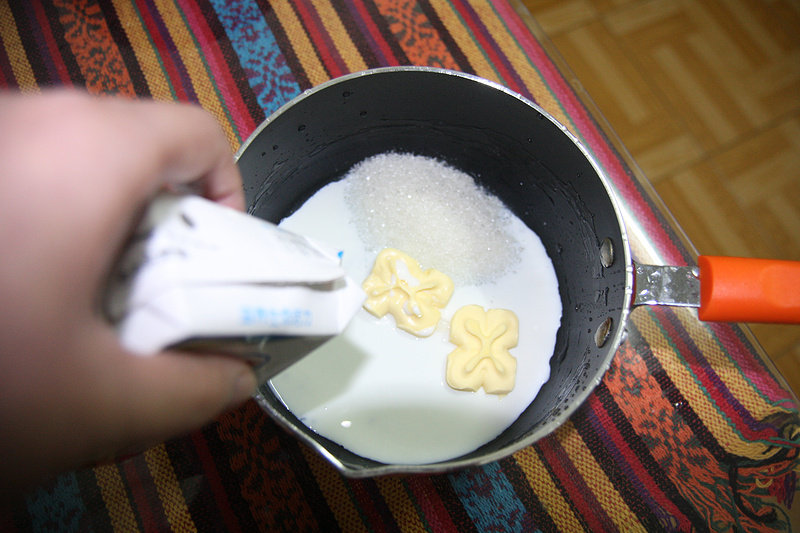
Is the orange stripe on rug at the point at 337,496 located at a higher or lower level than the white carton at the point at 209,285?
lower

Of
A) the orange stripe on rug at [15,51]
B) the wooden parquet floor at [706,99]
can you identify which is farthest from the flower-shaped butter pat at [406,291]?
the orange stripe on rug at [15,51]

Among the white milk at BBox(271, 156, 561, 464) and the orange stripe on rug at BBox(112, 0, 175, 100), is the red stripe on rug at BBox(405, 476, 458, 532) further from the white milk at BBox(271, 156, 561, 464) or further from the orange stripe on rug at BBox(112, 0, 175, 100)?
the orange stripe on rug at BBox(112, 0, 175, 100)

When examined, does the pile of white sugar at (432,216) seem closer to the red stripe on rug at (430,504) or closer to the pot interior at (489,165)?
the pot interior at (489,165)

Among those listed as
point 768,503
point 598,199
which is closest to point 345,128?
point 598,199

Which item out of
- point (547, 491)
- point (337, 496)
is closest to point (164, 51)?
point (337, 496)

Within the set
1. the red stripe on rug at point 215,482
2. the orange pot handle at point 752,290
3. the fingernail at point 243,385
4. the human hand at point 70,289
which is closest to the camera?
the human hand at point 70,289

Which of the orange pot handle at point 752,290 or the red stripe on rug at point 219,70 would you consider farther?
the red stripe on rug at point 219,70

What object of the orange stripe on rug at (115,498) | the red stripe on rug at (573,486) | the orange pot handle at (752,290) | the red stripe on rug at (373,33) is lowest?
the orange stripe on rug at (115,498)

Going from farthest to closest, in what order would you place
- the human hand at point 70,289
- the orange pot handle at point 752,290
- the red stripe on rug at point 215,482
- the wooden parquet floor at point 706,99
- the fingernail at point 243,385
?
the wooden parquet floor at point 706,99 → the red stripe on rug at point 215,482 → the orange pot handle at point 752,290 → the fingernail at point 243,385 → the human hand at point 70,289

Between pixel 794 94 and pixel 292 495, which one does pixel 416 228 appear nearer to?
pixel 292 495
